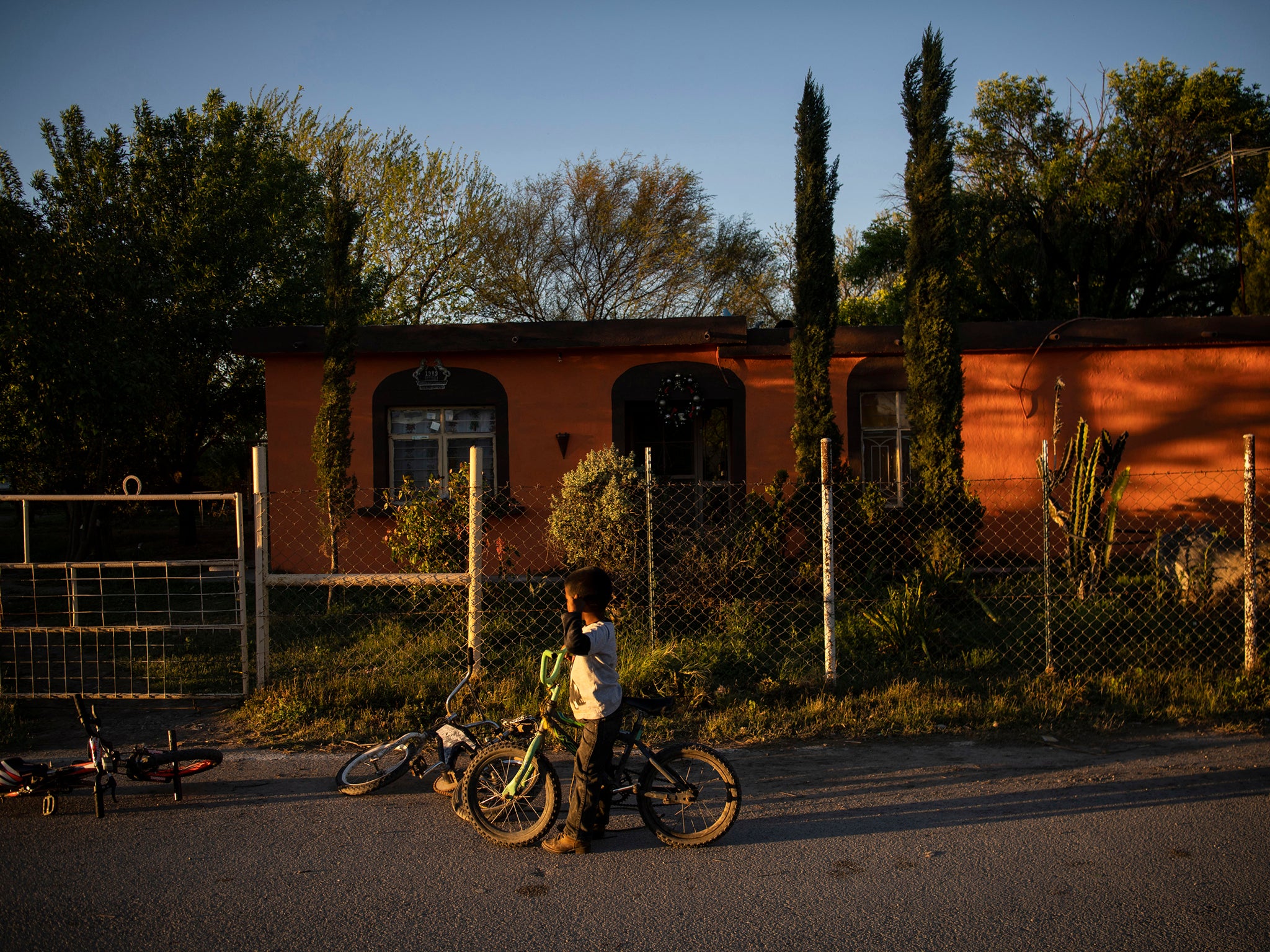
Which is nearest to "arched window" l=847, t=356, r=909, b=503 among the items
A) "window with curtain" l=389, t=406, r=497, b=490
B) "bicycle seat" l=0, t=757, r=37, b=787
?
"window with curtain" l=389, t=406, r=497, b=490

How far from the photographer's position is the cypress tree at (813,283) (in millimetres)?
9633

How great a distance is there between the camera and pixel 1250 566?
5918mm

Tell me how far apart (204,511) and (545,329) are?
13.6 m

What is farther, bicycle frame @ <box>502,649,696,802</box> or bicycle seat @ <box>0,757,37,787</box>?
bicycle seat @ <box>0,757,37,787</box>

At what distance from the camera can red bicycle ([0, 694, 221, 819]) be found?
14.0 feet

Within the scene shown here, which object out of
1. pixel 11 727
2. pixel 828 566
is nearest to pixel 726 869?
pixel 828 566

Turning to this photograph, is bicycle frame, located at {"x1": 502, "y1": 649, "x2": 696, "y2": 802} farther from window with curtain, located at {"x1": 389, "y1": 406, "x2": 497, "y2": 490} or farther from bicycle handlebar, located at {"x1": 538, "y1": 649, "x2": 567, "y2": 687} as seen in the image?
window with curtain, located at {"x1": 389, "y1": 406, "x2": 497, "y2": 490}

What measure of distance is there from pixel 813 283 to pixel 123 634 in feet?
26.5

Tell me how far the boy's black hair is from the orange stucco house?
7.74 meters

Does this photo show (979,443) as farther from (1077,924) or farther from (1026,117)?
(1026,117)

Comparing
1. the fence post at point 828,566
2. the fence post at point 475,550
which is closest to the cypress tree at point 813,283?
the fence post at point 828,566

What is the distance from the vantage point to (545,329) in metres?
11.7

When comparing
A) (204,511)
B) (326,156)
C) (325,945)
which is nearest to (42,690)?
(325,945)

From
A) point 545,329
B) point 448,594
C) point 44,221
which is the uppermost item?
point 44,221
